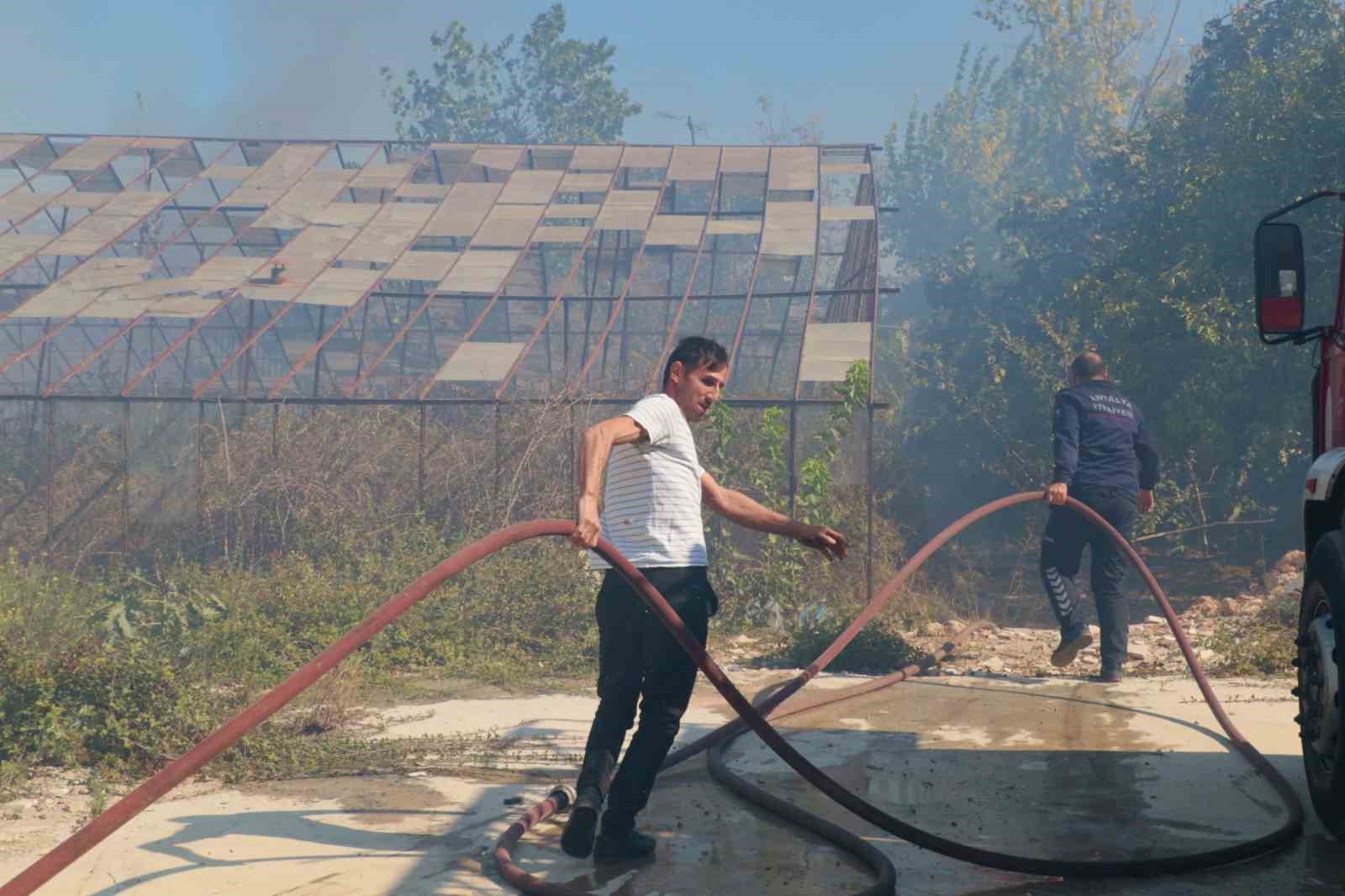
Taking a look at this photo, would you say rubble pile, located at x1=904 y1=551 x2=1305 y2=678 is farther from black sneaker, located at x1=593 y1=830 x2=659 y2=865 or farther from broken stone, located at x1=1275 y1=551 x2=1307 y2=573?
black sneaker, located at x1=593 y1=830 x2=659 y2=865

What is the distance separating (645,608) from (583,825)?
0.76m

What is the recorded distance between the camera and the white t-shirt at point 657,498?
13.8ft

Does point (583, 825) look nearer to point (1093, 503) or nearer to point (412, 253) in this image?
point (1093, 503)

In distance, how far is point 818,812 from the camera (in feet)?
15.8

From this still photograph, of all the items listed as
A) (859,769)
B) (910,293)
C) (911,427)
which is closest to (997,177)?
(910,293)

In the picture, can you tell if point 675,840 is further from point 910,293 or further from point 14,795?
point 910,293

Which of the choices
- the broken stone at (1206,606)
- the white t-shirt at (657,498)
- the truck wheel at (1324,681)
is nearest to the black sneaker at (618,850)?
the white t-shirt at (657,498)

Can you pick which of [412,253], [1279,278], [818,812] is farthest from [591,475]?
[412,253]

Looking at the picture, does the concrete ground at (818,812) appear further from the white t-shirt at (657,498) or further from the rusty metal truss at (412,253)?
the rusty metal truss at (412,253)

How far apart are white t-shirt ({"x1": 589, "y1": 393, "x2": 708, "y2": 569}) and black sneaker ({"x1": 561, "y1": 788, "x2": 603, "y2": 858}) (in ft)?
2.62

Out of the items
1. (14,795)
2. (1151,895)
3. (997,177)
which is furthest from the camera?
(997,177)

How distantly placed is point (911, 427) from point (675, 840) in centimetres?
1641

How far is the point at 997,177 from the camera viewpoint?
37.1 metres

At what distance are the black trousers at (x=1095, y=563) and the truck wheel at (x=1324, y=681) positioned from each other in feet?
9.68
